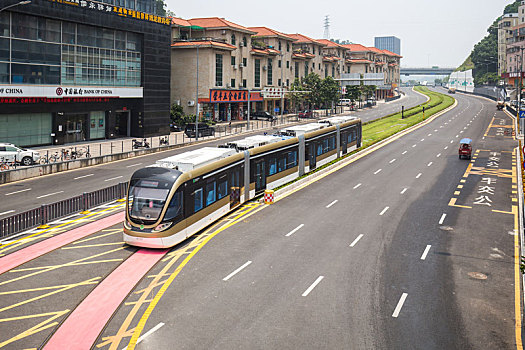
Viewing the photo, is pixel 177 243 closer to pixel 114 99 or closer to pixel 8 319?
pixel 8 319

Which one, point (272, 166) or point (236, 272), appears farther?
point (272, 166)

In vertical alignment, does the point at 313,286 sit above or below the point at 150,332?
above

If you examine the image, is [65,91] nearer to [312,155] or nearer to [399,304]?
[312,155]

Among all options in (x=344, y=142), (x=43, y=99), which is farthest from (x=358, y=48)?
(x=43, y=99)

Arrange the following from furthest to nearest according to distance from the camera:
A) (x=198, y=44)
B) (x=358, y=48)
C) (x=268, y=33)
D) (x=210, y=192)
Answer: (x=358, y=48) → (x=268, y=33) → (x=198, y=44) → (x=210, y=192)

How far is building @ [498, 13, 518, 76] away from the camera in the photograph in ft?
618

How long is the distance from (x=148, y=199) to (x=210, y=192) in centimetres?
428

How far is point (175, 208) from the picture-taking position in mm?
22453

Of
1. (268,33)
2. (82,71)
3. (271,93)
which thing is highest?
(268,33)

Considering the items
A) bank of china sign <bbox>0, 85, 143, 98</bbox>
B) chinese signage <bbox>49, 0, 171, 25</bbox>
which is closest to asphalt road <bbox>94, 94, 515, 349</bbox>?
bank of china sign <bbox>0, 85, 143, 98</bbox>

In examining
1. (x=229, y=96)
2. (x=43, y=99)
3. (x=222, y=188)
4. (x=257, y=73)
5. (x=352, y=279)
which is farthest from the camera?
(x=257, y=73)

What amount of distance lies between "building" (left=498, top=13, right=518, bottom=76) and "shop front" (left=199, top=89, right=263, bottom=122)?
126 m

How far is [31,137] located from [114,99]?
12.1 metres

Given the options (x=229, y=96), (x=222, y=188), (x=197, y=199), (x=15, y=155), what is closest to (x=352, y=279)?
(x=197, y=199)
